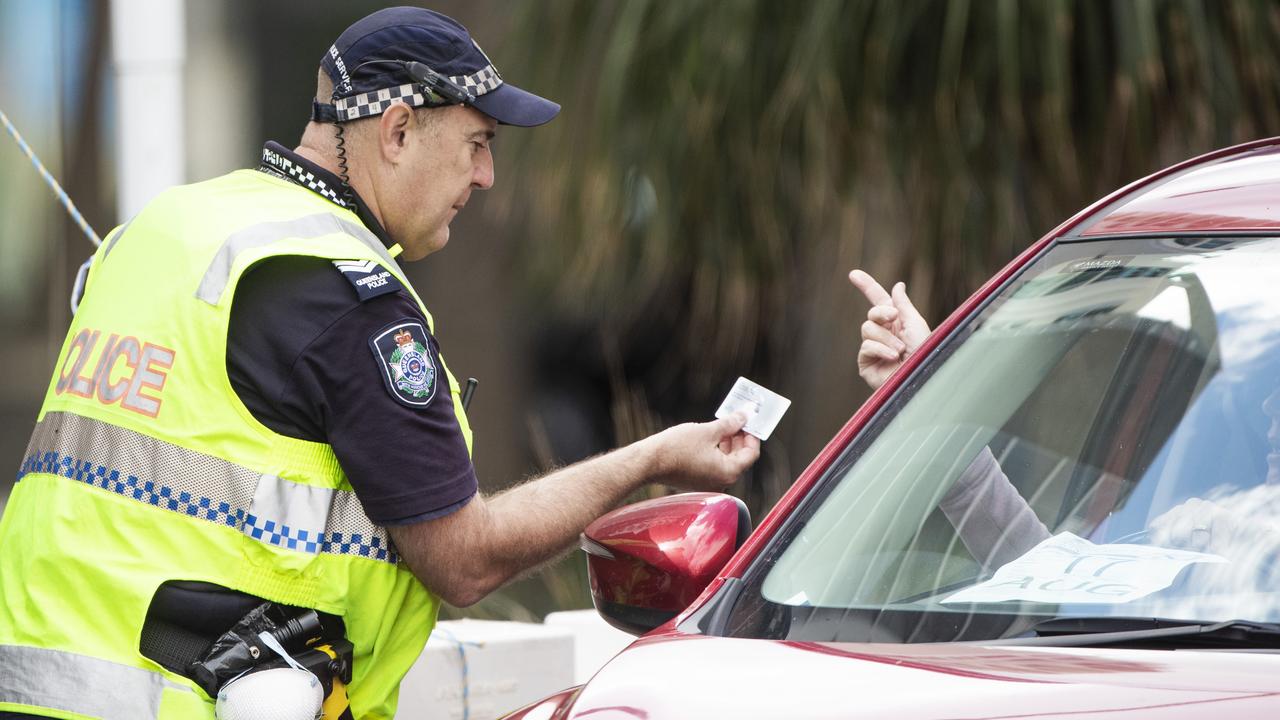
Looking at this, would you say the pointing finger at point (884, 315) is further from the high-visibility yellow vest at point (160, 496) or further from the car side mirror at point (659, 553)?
the high-visibility yellow vest at point (160, 496)

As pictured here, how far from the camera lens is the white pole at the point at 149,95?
18.2 ft

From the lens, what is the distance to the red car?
59.9 inches

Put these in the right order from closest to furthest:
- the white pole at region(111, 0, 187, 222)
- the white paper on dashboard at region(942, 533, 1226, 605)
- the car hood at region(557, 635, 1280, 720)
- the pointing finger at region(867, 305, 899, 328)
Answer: the car hood at region(557, 635, 1280, 720), the white paper on dashboard at region(942, 533, 1226, 605), the pointing finger at region(867, 305, 899, 328), the white pole at region(111, 0, 187, 222)

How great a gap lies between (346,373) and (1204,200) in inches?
44.8

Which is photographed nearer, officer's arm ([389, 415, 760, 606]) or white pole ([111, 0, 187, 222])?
officer's arm ([389, 415, 760, 606])

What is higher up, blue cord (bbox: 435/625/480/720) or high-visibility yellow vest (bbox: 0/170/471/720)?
high-visibility yellow vest (bbox: 0/170/471/720)

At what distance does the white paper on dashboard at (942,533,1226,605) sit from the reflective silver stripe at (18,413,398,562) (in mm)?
845

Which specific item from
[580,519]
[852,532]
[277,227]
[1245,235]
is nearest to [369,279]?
[277,227]

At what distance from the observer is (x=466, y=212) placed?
6484 millimetres

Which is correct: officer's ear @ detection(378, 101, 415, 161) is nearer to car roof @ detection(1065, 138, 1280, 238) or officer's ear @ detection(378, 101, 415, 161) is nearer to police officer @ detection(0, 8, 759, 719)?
police officer @ detection(0, 8, 759, 719)

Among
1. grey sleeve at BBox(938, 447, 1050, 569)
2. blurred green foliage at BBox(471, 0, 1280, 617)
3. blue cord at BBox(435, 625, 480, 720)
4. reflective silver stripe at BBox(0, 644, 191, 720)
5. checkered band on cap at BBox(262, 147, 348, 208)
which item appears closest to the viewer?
grey sleeve at BBox(938, 447, 1050, 569)

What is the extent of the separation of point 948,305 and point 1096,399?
114 inches

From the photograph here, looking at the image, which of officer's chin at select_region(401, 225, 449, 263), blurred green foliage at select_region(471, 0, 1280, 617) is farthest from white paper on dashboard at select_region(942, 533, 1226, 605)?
blurred green foliage at select_region(471, 0, 1280, 617)

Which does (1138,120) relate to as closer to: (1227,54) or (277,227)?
(1227,54)
